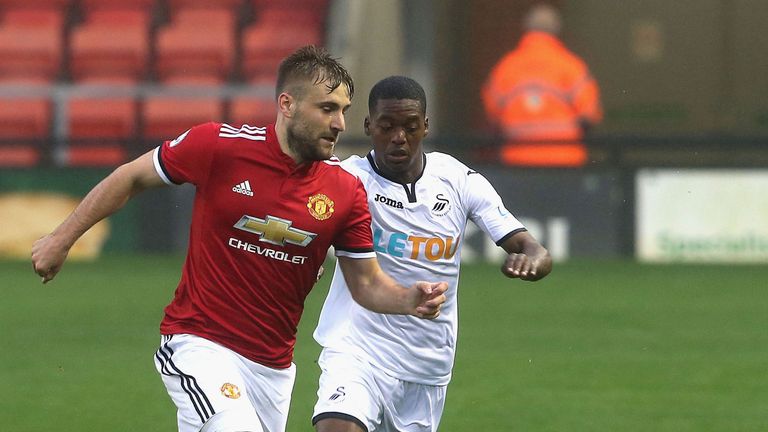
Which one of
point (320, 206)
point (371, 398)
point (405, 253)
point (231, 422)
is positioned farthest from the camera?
point (405, 253)

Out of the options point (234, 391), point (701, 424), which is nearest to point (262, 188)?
point (234, 391)

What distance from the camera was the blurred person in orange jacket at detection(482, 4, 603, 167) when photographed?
56.1ft

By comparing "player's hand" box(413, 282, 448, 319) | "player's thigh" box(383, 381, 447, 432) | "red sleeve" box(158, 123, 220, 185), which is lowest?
"player's thigh" box(383, 381, 447, 432)

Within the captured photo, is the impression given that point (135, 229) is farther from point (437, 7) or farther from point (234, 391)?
point (234, 391)

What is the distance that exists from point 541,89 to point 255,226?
1185 cm

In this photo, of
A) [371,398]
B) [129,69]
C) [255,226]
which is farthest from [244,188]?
[129,69]

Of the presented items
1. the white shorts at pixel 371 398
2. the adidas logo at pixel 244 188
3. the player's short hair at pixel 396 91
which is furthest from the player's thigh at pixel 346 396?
the player's short hair at pixel 396 91

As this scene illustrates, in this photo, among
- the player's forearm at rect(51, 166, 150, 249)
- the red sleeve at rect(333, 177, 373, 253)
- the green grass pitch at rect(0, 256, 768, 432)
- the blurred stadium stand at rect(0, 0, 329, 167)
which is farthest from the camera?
the blurred stadium stand at rect(0, 0, 329, 167)

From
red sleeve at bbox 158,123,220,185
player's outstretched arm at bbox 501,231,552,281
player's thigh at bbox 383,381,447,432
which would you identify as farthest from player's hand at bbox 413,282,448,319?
red sleeve at bbox 158,123,220,185

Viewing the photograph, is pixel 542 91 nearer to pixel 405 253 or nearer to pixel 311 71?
pixel 405 253

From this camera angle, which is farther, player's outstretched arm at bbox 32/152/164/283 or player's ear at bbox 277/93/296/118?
player's ear at bbox 277/93/296/118

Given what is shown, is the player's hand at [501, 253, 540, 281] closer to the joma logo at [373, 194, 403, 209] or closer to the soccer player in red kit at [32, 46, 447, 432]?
the soccer player in red kit at [32, 46, 447, 432]

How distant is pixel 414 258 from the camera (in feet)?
20.9

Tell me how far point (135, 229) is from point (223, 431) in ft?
37.2
